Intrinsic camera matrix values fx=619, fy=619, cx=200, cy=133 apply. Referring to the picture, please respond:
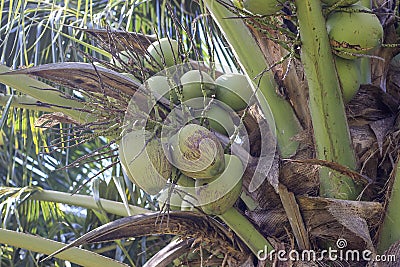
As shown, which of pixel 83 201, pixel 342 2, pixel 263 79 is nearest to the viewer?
pixel 342 2

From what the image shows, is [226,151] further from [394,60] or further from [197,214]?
[394,60]

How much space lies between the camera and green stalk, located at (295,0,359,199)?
1308 mm

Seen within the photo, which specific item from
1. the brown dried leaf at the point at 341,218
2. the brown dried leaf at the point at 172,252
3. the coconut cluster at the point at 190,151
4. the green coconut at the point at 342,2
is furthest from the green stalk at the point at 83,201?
the green coconut at the point at 342,2

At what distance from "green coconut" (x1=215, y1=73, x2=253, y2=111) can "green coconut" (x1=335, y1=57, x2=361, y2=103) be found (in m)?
0.23

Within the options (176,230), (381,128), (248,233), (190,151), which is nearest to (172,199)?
(176,230)

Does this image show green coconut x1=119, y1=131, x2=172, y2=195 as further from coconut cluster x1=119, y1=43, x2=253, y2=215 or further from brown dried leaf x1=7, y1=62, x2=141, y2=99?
brown dried leaf x1=7, y1=62, x2=141, y2=99

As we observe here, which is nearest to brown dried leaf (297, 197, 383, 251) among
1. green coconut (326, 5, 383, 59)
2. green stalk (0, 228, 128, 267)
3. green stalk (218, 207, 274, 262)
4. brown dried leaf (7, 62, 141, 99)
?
green stalk (218, 207, 274, 262)

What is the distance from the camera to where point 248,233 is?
143 centimetres

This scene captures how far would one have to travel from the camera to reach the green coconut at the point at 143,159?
1209 millimetres

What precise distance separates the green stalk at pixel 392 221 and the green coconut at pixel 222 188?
35cm

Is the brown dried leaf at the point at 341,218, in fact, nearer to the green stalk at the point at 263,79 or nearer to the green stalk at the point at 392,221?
the green stalk at the point at 392,221

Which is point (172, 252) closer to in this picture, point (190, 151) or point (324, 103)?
point (190, 151)

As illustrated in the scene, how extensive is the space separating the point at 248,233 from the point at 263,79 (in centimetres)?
38

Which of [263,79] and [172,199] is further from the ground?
[263,79]
